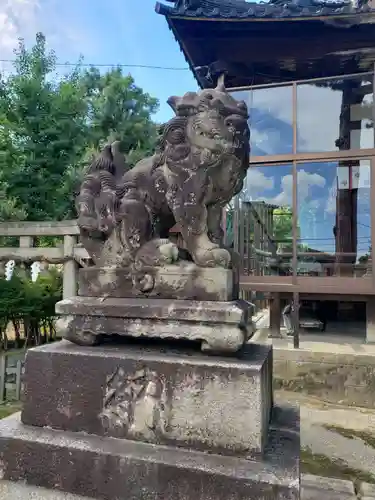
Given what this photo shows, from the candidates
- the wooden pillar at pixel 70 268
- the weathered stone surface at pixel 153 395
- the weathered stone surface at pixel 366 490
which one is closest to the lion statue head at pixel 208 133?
the weathered stone surface at pixel 153 395

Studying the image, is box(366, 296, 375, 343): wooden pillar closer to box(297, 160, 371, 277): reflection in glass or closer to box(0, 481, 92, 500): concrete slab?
box(297, 160, 371, 277): reflection in glass

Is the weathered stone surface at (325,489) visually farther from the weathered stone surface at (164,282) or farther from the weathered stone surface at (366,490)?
the weathered stone surface at (164,282)

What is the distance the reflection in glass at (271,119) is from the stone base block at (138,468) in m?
4.70

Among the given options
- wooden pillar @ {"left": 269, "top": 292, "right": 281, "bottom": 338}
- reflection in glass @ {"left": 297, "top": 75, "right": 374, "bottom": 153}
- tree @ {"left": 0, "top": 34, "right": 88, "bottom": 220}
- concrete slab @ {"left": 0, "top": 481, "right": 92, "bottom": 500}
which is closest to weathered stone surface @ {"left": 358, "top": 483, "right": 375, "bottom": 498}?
concrete slab @ {"left": 0, "top": 481, "right": 92, "bottom": 500}

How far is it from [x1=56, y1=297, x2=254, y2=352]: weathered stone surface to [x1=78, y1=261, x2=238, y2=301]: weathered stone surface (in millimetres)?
46

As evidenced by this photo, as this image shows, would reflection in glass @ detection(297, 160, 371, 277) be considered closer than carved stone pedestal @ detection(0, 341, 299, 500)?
No

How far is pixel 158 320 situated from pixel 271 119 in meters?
4.92

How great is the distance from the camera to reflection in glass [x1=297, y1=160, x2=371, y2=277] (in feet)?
18.3

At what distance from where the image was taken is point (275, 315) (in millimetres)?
5816

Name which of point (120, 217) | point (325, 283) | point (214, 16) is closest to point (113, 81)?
point (214, 16)

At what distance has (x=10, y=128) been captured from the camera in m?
8.49

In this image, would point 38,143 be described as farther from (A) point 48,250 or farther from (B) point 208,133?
(B) point 208,133

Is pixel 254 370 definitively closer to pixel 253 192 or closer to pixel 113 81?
pixel 253 192

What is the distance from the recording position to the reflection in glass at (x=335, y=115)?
559cm
